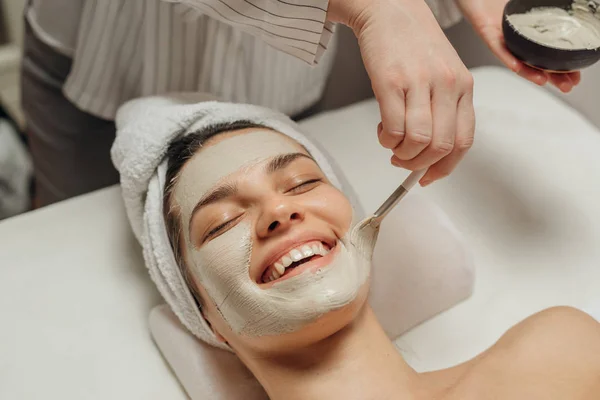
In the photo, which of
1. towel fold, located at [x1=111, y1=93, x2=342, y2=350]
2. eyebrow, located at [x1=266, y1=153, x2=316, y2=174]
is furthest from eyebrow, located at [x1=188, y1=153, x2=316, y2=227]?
towel fold, located at [x1=111, y1=93, x2=342, y2=350]

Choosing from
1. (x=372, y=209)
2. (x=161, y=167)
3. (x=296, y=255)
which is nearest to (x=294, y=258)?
(x=296, y=255)

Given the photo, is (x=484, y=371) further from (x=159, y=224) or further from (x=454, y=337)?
(x=159, y=224)

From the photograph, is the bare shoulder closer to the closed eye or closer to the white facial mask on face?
the white facial mask on face

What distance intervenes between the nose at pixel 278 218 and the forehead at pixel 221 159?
0.33ft

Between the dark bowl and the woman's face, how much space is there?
0.43 m

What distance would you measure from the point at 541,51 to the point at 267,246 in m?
0.59

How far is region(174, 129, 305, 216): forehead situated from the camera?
980mm

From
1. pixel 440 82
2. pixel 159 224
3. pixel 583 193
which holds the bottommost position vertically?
pixel 583 193

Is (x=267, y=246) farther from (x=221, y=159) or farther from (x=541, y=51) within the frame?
(x=541, y=51)

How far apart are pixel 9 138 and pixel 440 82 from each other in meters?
1.62

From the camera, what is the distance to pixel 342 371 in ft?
3.06

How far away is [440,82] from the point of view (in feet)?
2.84

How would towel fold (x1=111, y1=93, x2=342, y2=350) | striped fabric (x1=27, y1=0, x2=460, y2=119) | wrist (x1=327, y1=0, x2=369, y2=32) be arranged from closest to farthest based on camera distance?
wrist (x1=327, y1=0, x2=369, y2=32), towel fold (x1=111, y1=93, x2=342, y2=350), striped fabric (x1=27, y1=0, x2=460, y2=119)

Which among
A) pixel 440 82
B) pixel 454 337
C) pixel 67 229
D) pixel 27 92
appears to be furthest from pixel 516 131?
pixel 27 92
